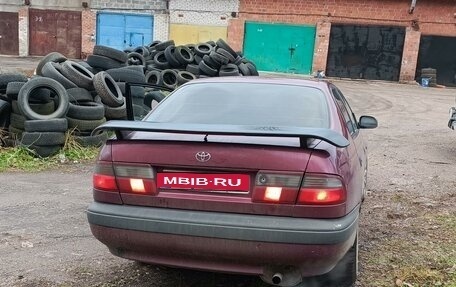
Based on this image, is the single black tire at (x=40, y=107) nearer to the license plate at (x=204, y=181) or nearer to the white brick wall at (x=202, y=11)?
the license plate at (x=204, y=181)

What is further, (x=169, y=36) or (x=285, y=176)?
(x=169, y=36)

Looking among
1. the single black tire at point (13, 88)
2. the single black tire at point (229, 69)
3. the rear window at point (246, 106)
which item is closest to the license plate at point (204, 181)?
the rear window at point (246, 106)

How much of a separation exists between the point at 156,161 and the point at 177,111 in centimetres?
92

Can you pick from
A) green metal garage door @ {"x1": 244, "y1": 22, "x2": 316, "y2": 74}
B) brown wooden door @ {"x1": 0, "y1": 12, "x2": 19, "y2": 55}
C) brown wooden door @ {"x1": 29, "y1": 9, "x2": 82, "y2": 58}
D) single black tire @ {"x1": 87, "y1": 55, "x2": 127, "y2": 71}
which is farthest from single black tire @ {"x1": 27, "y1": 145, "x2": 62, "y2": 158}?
brown wooden door @ {"x1": 0, "y1": 12, "x2": 19, "y2": 55}

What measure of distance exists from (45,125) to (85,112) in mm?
746

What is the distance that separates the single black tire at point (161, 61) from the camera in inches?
596

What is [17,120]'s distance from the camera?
7598mm

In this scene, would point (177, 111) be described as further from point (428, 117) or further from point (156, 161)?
point (428, 117)

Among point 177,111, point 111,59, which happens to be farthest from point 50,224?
point 111,59

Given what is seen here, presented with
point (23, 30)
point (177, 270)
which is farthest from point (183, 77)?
point (23, 30)

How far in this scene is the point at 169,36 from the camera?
30.5 meters

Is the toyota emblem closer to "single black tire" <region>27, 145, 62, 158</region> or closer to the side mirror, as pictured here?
the side mirror

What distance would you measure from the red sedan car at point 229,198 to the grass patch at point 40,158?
4.42 meters

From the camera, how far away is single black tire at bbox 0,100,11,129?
763 centimetres
